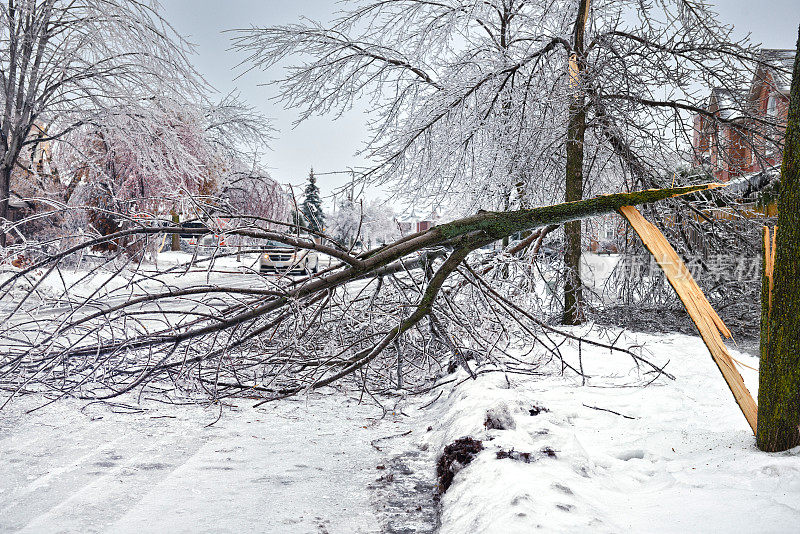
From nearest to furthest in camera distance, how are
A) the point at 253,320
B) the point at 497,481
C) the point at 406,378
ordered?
the point at 497,481
the point at 253,320
the point at 406,378

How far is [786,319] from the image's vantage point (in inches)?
98.0

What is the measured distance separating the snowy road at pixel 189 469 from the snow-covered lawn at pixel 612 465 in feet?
2.07

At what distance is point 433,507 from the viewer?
285cm

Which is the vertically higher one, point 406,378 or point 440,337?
point 440,337

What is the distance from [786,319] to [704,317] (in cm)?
34

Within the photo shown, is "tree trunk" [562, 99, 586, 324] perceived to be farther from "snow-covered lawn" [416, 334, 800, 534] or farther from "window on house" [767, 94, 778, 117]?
"snow-covered lawn" [416, 334, 800, 534]

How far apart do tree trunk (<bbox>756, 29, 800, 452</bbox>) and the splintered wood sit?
0.16m

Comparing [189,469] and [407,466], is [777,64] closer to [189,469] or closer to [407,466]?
[407,466]

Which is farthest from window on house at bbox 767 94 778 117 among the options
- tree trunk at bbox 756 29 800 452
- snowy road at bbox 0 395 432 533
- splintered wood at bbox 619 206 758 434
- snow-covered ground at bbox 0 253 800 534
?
snowy road at bbox 0 395 432 533

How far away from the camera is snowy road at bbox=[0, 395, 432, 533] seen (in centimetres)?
260

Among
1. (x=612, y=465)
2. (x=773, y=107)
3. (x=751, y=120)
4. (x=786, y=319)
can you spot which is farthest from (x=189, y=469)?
(x=773, y=107)

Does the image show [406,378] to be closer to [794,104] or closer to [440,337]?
[440,337]

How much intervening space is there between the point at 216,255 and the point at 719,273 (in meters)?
7.82

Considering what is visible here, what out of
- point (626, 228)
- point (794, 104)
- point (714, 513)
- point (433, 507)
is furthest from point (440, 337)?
point (626, 228)
